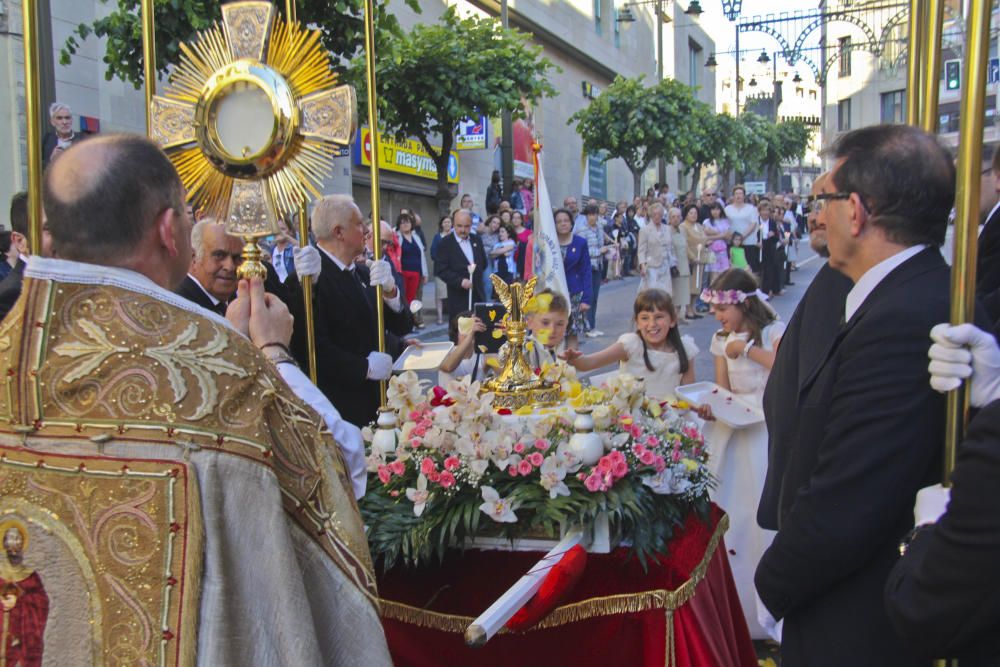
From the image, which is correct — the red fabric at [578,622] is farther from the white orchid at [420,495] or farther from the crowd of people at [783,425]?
the crowd of people at [783,425]

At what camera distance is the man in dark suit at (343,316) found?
422 cm

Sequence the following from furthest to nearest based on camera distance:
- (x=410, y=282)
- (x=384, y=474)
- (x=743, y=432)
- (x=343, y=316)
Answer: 1. (x=410, y=282)
2. (x=343, y=316)
3. (x=743, y=432)
4. (x=384, y=474)

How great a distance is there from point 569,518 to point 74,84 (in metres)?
10.2

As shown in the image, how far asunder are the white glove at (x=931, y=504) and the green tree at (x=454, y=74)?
1319 centimetres

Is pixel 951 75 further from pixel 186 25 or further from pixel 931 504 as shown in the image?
pixel 931 504

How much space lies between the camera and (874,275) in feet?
6.66

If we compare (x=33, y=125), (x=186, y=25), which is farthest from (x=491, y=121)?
(x=33, y=125)

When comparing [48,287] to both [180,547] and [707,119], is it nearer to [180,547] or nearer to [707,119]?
[180,547]

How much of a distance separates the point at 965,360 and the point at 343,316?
10.4ft

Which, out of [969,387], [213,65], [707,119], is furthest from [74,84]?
[707,119]

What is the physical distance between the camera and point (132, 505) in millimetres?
1605

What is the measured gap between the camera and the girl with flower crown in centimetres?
419

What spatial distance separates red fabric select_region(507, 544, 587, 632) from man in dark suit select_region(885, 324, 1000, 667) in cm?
99

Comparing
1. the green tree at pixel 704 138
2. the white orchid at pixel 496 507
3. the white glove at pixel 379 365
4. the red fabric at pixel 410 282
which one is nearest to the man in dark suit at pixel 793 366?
the white orchid at pixel 496 507
